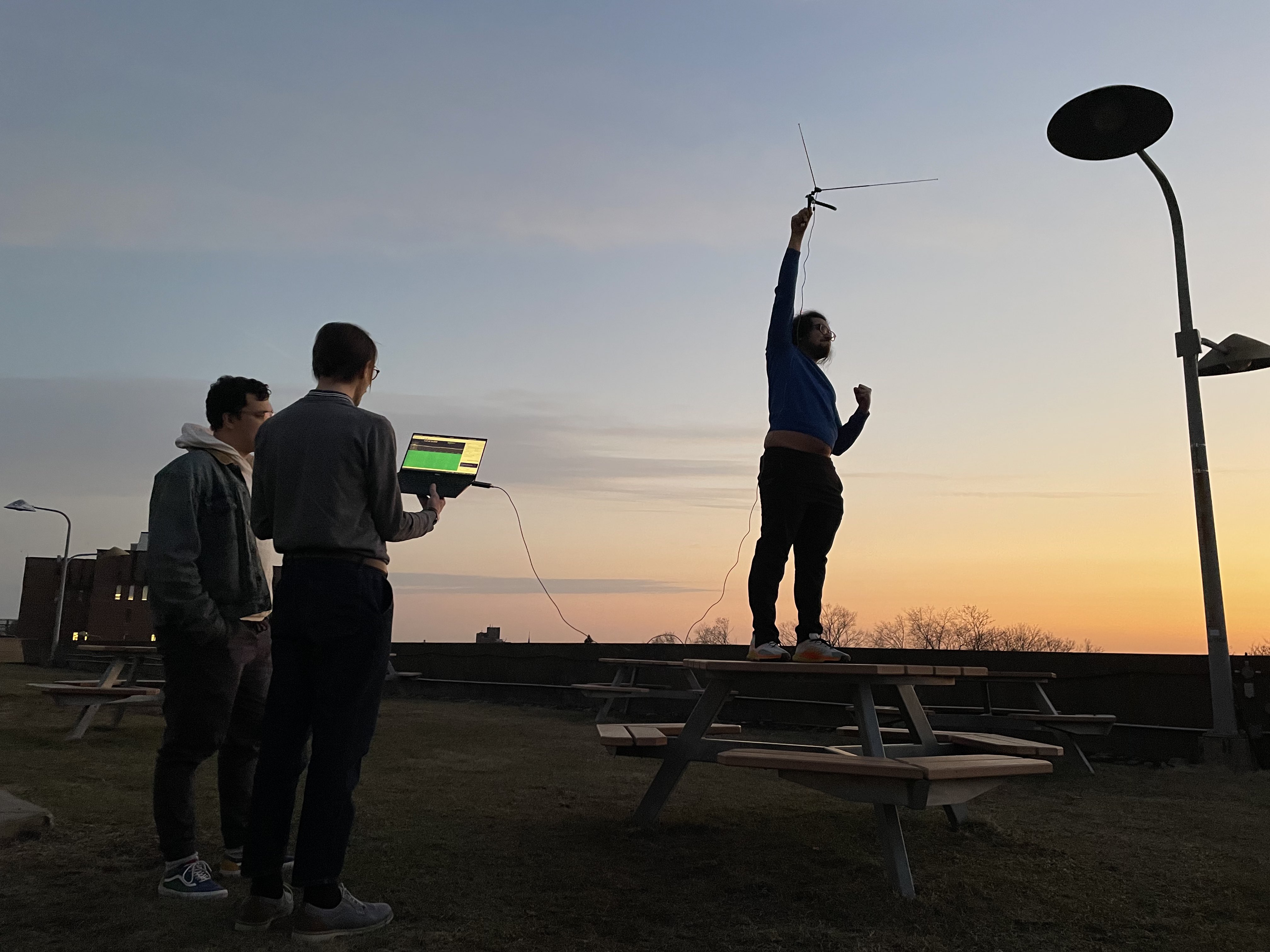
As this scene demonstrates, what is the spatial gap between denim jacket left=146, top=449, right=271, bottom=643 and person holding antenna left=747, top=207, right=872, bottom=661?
2.19 m

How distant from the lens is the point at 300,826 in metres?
2.64

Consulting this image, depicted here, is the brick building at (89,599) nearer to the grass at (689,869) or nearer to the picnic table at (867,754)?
the grass at (689,869)

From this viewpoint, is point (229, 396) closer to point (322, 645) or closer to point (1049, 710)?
point (322, 645)

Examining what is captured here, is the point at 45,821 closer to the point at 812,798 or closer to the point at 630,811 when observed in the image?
the point at 630,811

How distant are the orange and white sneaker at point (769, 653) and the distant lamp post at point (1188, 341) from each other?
5.15 metres

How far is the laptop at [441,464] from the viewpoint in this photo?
3508mm

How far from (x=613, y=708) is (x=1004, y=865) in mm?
7758

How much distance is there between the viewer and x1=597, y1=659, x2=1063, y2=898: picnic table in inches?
123

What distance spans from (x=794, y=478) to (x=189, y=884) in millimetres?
2916

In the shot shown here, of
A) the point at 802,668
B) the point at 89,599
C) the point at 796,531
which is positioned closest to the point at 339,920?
the point at 802,668

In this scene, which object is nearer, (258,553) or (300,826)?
(300,826)

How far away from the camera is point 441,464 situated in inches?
144

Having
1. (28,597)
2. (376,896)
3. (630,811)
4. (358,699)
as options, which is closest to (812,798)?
(630,811)

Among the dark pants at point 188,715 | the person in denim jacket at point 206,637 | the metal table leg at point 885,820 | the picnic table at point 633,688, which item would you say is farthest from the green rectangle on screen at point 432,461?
the picnic table at point 633,688
